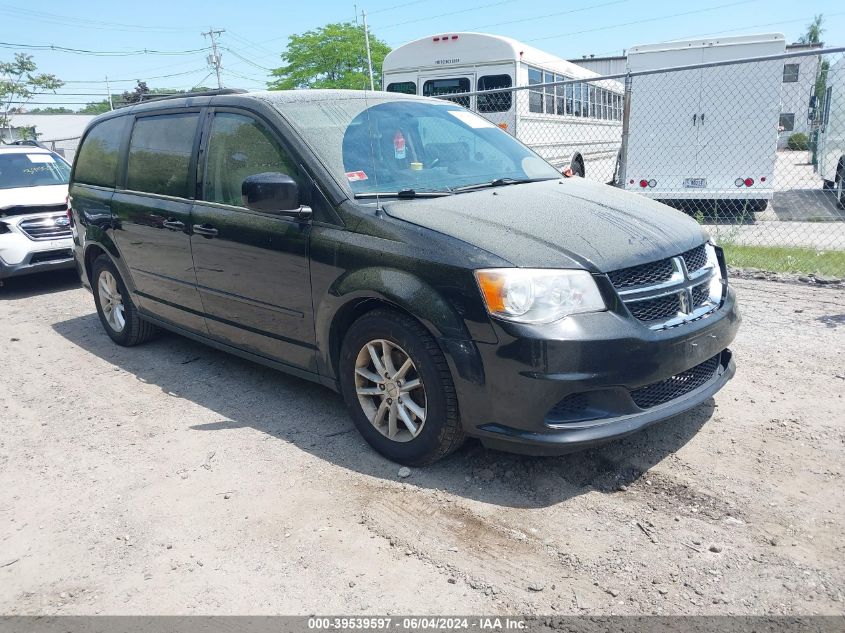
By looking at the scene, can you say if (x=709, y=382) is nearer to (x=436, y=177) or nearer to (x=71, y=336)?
(x=436, y=177)

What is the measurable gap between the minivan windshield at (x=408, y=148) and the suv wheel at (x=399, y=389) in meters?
0.81

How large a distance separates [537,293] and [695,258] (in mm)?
1075

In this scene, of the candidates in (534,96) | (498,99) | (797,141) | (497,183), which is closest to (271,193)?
(497,183)

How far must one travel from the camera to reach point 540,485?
3.42 metres

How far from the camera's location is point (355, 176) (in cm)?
389

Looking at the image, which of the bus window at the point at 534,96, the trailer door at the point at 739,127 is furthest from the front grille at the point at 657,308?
the bus window at the point at 534,96

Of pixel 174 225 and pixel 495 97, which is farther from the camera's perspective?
pixel 495 97

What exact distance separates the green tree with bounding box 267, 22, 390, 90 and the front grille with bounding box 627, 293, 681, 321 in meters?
41.1

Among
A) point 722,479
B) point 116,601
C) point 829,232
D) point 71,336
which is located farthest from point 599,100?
point 116,601

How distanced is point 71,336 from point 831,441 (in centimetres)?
618

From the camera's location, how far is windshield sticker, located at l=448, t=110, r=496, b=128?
482cm

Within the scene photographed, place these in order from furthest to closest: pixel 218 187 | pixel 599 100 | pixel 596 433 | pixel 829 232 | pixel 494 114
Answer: pixel 599 100, pixel 494 114, pixel 829 232, pixel 218 187, pixel 596 433

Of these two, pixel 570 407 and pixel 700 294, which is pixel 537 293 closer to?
pixel 570 407

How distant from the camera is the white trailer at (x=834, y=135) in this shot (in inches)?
Result: 505
